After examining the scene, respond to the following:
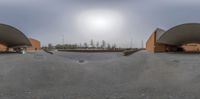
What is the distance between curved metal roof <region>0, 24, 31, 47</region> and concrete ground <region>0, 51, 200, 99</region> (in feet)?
34.6

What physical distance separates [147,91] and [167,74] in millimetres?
3806

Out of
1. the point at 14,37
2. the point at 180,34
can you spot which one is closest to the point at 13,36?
the point at 14,37

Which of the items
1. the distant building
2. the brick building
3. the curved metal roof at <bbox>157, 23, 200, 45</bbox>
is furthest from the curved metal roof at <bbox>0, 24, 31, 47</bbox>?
the curved metal roof at <bbox>157, 23, 200, 45</bbox>

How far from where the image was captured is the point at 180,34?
31000 millimetres

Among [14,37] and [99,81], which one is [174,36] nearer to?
[14,37]

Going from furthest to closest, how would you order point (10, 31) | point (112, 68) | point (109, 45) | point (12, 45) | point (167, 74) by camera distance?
1. point (109, 45)
2. point (12, 45)
3. point (10, 31)
4. point (112, 68)
5. point (167, 74)

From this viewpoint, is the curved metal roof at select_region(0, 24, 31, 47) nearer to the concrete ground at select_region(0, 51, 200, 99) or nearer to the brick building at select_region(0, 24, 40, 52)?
the brick building at select_region(0, 24, 40, 52)

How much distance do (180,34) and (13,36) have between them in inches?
841

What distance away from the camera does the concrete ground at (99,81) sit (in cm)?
926

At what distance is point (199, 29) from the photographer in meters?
28.5

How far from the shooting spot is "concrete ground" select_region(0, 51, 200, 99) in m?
9.26

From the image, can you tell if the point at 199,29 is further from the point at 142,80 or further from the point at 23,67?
the point at 23,67

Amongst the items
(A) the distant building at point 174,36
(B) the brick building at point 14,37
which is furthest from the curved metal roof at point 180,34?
(B) the brick building at point 14,37

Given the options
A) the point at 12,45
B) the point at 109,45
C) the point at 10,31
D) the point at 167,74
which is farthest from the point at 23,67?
the point at 109,45
